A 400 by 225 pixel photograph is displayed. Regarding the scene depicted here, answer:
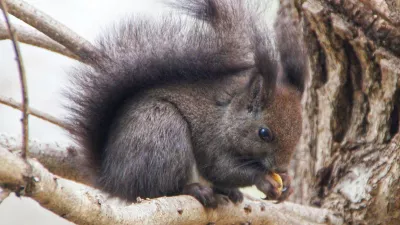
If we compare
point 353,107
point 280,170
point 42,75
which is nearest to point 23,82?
point 280,170

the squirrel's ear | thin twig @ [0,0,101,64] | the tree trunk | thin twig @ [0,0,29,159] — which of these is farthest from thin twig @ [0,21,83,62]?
thin twig @ [0,0,29,159]

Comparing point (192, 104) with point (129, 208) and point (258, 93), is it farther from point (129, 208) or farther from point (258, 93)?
point (129, 208)

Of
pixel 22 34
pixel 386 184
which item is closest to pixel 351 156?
pixel 386 184

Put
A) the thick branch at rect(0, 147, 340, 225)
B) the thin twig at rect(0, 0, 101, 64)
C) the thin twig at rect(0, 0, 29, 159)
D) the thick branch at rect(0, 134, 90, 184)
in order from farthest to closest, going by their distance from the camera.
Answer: the thick branch at rect(0, 134, 90, 184) → the thin twig at rect(0, 0, 101, 64) → the thick branch at rect(0, 147, 340, 225) → the thin twig at rect(0, 0, 29, 159)

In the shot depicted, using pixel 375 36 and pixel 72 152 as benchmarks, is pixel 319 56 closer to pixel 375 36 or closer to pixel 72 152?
pixel 375 36

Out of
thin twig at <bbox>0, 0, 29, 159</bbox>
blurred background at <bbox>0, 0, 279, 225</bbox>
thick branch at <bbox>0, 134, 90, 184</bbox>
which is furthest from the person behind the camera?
blurred background at <bbox>0, 0, 279, 225</bbox>

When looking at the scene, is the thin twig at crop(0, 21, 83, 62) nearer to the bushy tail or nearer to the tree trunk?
the bushy tail

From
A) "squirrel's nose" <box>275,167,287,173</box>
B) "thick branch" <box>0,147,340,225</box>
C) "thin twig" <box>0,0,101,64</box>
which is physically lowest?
"thick branch" <box>0,147,340,225</box>
